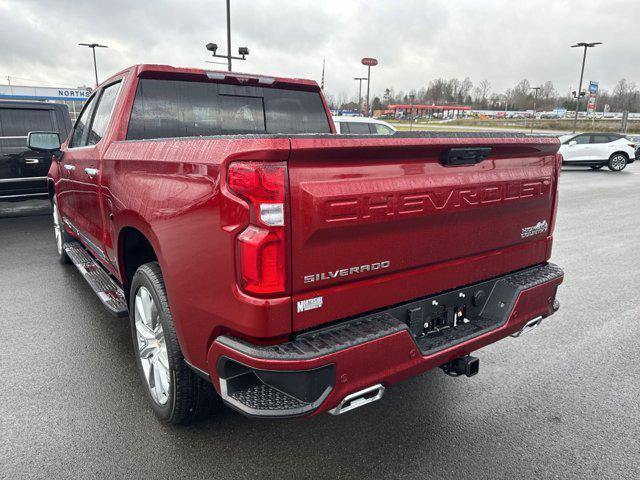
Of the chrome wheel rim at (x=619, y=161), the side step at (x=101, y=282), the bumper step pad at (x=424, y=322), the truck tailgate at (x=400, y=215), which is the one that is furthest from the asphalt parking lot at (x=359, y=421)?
the chrome wheel rim at (x=619, y=161)

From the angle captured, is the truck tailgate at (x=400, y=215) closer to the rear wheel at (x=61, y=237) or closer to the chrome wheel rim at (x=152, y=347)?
the chrome wheel rim at (x=152, y=347)

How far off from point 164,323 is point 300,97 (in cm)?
248

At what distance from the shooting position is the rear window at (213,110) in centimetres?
358

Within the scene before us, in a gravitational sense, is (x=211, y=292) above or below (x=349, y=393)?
above

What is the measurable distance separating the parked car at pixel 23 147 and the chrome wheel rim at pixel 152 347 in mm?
6577

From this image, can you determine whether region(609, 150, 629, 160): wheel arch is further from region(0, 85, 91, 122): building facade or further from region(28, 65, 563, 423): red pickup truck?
region(0, 85, 91, 122): building facade

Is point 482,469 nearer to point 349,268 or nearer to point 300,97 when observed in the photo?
point 349,268

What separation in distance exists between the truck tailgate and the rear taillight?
0.18 feet

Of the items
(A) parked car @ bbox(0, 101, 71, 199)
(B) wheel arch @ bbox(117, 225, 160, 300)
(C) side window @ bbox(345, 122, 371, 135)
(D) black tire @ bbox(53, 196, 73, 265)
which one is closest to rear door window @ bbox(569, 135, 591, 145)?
(C) side window @ bbox(345, 122, 371, 135)

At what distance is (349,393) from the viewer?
2.12 metres

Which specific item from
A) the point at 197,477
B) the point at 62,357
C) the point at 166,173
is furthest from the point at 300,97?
the point at 197,477

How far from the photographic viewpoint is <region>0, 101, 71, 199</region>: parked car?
8.19 meters

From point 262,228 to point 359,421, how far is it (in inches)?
60.6

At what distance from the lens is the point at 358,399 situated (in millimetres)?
2166
